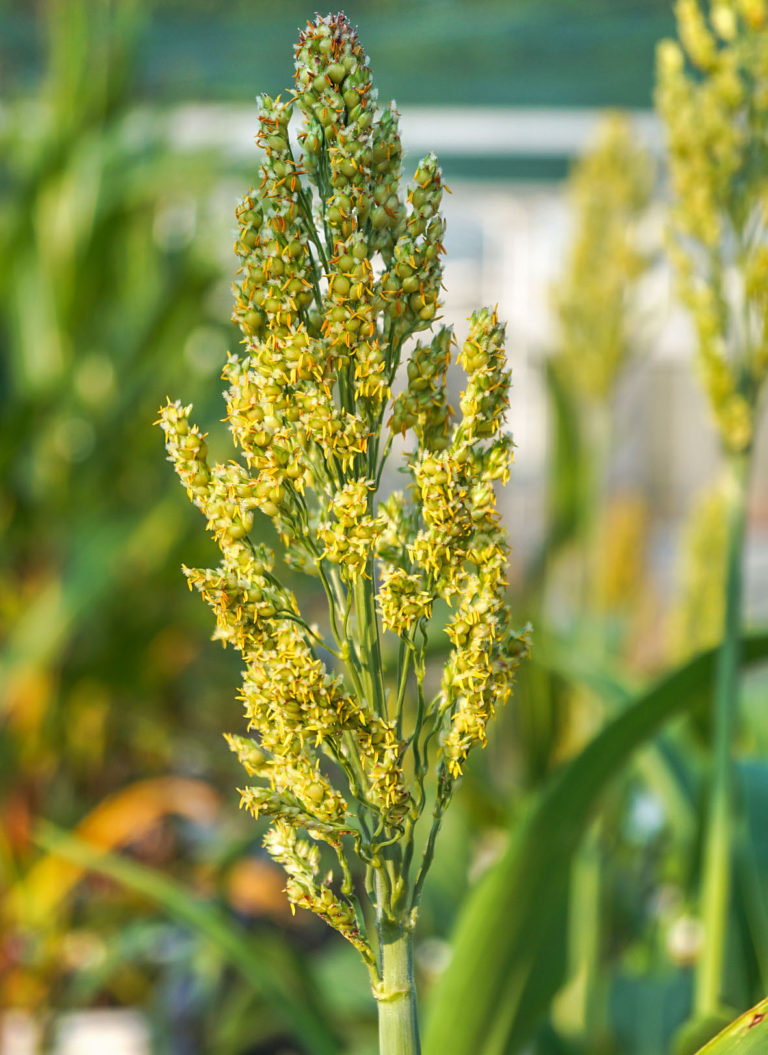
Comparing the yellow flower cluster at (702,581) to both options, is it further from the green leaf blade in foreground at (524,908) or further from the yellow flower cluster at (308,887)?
the yellow flower cluster at (308,887)

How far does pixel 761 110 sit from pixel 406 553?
1.29ft

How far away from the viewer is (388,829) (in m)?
0.27

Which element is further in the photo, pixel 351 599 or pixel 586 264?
pixel 586 264

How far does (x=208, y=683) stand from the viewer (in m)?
1.96

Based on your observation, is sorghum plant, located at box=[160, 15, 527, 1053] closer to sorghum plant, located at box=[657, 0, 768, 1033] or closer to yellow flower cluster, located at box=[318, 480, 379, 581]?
yellow flower cluster, located at box=[318, 480, 379, 581]

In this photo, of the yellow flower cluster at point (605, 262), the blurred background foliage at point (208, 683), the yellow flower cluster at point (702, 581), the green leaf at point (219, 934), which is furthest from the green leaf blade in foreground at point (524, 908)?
the yellow flower cluster at point (605, 262)

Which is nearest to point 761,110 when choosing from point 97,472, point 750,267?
point 750,267

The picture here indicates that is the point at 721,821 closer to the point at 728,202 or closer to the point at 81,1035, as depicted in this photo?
the point at 728,202

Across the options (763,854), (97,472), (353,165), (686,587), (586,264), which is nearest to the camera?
(353,165)

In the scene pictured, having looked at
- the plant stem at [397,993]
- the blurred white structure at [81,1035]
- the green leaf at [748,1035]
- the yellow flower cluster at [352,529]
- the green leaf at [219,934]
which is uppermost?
the yellow flower cluster at [352,529]

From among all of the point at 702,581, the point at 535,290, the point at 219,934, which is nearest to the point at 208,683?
the point at 702,581

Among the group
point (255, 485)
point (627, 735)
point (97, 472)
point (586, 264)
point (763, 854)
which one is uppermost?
point (586, 264)

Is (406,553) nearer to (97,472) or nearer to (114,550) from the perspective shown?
(114,550)

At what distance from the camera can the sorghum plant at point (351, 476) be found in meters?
0.25
